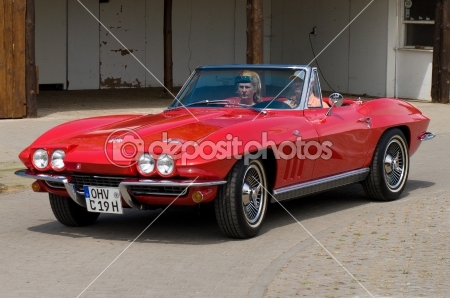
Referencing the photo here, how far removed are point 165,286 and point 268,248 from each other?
1.33m

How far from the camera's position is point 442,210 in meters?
8.45

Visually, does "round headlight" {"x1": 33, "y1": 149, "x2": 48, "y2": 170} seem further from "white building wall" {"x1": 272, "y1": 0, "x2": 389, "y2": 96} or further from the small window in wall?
"white building wall" {"x1": 272, "y1": 0, "x2": 389, "y2": 96}

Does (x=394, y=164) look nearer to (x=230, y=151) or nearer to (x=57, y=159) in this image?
(x=230, y=151)

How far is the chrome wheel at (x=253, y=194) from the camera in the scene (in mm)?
7188

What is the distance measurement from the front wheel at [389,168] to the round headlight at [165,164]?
2703 millimetres

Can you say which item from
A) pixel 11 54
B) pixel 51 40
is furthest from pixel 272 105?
pixel 51 40

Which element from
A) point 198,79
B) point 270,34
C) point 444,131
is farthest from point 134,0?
point 198,79

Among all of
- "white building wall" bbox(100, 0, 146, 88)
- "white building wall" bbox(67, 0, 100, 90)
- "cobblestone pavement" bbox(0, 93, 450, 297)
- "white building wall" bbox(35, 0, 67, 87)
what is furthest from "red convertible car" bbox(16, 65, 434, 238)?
"white building wall" bbox(100, 0, 146, 88)

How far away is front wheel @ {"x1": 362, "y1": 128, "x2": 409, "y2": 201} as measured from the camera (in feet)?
28.8

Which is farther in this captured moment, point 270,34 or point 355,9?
point 270,34

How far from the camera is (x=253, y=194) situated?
729 centimetres

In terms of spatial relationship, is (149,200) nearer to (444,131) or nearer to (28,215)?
(28,215)

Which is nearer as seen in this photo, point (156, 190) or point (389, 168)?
point (156, 190)

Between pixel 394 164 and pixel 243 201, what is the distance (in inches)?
99.1
